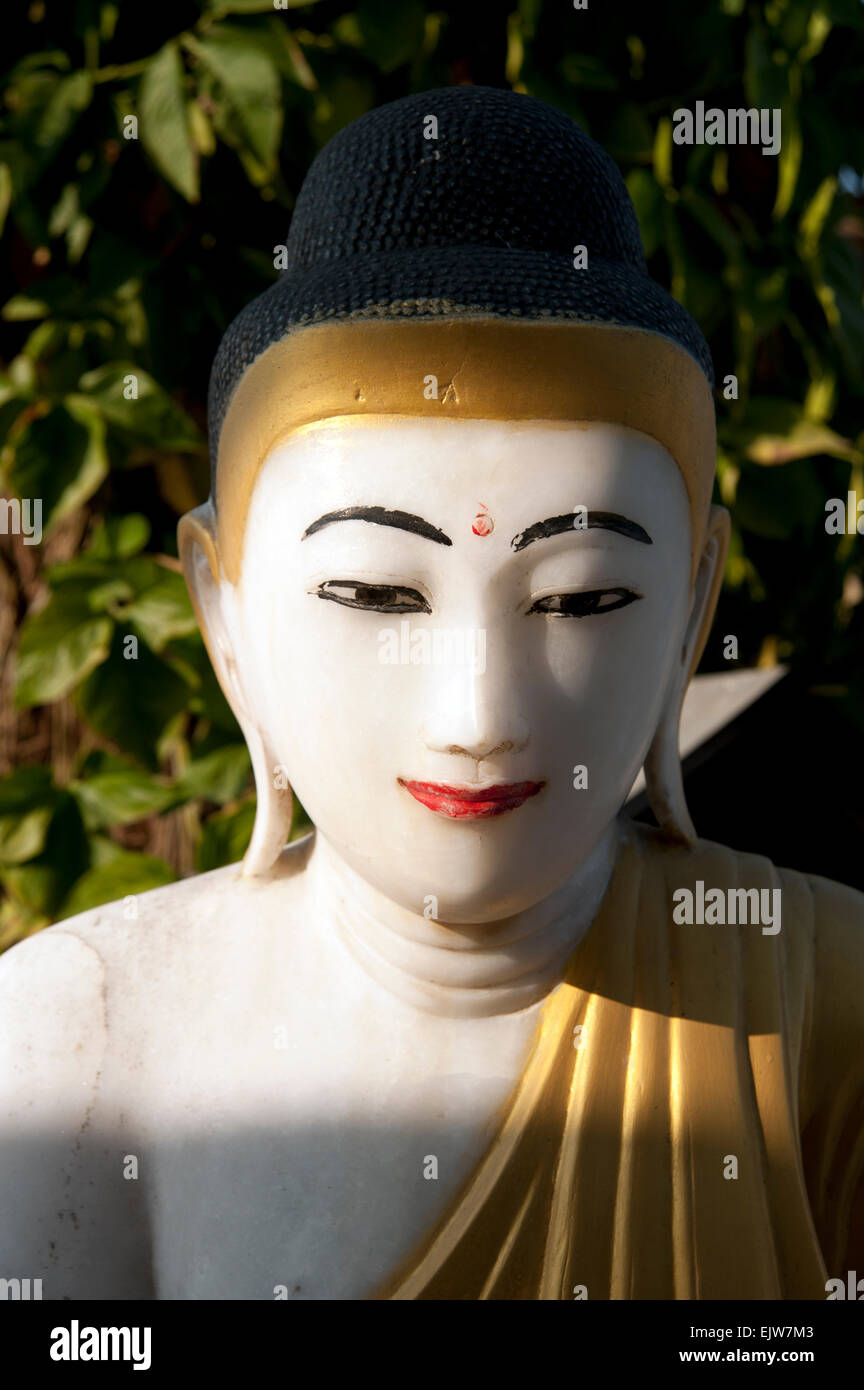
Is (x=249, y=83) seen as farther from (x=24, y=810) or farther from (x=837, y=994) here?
(x=837, y=994)

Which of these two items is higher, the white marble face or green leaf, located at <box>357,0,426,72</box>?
green leaf, located at <box>357,0,426,72</box>

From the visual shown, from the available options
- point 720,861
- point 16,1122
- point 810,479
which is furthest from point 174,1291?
point 810,479

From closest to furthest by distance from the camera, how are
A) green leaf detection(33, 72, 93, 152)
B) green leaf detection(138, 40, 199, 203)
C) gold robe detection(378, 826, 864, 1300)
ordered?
gold robe detection(378, 826, 864, 1300)
green leaf detection(138, 40, 199, 203)
green leaf detection(33, 72, 93, 152)

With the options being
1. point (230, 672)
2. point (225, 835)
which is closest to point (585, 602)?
point (230, 672)

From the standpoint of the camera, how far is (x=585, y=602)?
1181mm

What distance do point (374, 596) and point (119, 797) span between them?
1356mm

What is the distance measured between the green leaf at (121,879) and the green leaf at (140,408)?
0.71 metres

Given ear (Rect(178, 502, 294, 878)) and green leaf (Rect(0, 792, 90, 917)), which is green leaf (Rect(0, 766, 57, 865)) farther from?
ear (Rect(178, 502, 294, 878))

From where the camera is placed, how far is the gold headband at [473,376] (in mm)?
1148

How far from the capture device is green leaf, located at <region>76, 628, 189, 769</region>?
2324 mm

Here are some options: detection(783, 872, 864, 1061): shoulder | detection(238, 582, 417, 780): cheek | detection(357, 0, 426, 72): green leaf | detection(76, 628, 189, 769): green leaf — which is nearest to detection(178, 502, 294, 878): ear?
detection(238, 582, 417, 780): cheek

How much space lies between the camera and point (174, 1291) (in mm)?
1321

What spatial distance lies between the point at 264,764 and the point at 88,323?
4.24 feet

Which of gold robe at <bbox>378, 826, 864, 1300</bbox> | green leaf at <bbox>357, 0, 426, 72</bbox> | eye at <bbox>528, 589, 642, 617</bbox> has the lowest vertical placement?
gold robe at <bbox>378, 826, 864, 1300</bbox>
